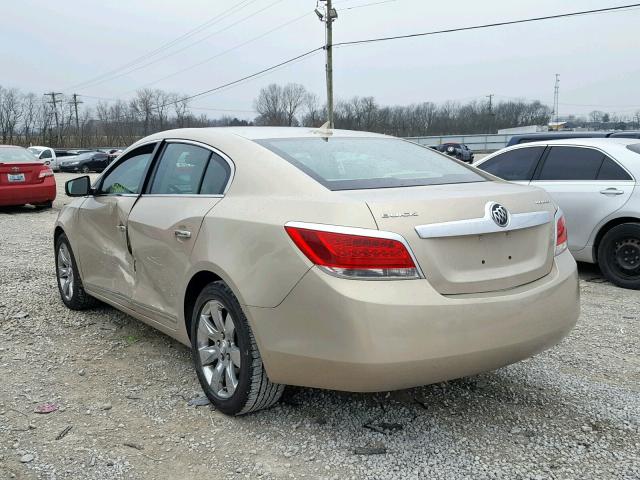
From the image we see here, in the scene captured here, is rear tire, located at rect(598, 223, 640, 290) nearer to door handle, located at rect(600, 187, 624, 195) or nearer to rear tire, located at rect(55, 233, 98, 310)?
door handle, located at rect(600, 187, 624, 195)

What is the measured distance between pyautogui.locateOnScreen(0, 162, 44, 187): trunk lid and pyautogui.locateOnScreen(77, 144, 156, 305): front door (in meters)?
8.72

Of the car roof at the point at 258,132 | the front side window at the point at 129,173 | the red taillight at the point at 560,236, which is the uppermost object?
the car roof at the point at 258,132

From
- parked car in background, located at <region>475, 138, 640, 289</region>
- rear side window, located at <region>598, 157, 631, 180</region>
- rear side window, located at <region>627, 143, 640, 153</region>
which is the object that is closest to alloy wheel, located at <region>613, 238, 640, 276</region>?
parked car in background, located at <region>475, 138, 640, 289</region>

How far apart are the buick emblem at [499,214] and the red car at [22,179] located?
11804 millimetres

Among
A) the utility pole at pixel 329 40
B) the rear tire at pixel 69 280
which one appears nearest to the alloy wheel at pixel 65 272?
the rear tire at pixel 69 280

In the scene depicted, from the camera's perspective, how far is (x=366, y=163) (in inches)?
128

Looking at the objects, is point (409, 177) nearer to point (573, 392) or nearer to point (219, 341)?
point (219, 341)

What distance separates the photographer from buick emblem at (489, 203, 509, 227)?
106 inches

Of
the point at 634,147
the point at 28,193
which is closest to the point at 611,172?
the point at 634,147

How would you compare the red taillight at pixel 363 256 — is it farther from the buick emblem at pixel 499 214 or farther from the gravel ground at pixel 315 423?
the gravel ground at pixel 315 423

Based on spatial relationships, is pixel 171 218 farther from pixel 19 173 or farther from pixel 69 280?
pixel 19 173

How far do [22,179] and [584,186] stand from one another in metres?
10.9

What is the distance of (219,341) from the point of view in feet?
10.3

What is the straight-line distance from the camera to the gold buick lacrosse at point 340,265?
8.13 feet
